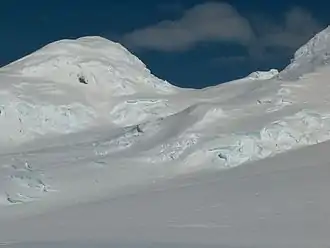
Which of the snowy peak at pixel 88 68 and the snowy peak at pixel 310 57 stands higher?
the snowy peak at pixel 88 68

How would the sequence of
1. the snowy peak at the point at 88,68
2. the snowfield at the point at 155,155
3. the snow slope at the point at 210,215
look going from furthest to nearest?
the snowy peak at the point at 88,68, the snowfield at the point at 155,155, the snow slope at the point at 210,215

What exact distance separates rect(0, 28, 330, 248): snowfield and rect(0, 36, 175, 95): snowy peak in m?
0.06

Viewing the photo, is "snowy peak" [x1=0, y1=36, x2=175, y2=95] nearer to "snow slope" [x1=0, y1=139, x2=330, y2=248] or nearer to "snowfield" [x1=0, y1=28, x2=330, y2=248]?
"snowfield" [x1=0, y1=28, x2=330, y2=248]

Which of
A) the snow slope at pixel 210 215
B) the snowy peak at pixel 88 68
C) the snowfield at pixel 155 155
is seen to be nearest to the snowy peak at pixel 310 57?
the snowfield at pixel 155 155

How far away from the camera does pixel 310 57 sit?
22781mm

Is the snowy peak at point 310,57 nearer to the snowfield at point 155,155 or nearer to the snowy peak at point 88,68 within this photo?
the snowfield at point 155,155

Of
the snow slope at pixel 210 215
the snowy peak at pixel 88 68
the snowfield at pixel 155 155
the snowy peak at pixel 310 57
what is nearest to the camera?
the snow slope at pixel 210 215

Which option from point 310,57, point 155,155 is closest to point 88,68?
point 310,57

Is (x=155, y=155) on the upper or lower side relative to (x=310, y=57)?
lower

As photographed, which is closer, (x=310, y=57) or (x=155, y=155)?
(x=155, y=155)

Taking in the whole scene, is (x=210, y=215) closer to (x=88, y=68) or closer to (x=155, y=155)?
(x=155, y=155)

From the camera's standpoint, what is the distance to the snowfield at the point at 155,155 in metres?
11.2

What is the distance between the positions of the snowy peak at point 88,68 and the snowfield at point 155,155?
6 cm

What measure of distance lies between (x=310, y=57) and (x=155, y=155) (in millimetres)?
7511
